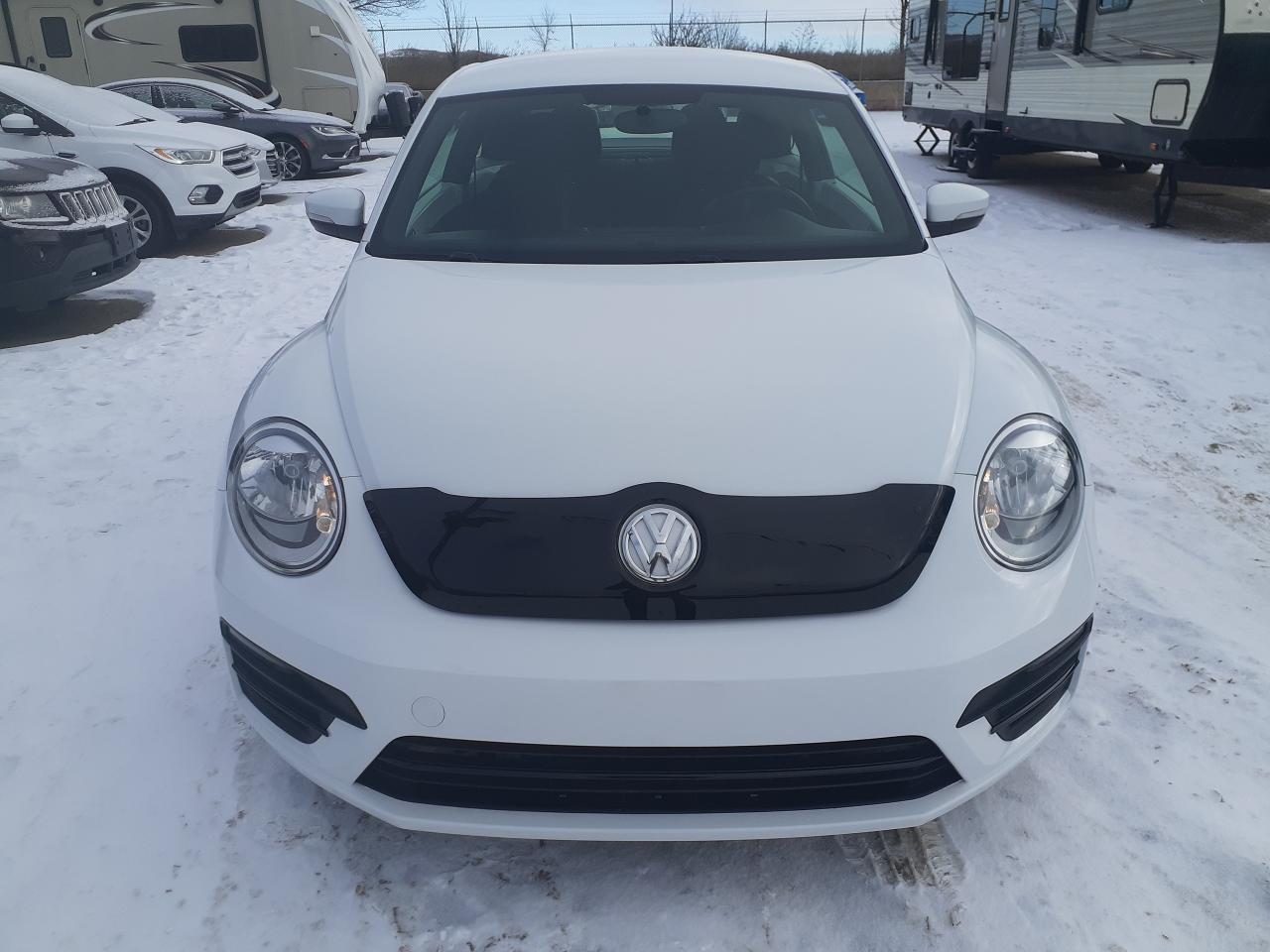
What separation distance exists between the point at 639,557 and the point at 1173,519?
259 cm

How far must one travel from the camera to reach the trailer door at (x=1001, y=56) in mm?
11055

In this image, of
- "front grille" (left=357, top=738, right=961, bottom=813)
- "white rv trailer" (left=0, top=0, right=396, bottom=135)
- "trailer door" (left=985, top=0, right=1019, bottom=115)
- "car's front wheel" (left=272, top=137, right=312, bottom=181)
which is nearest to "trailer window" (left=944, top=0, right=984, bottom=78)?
"trailer door" (left=985, top=0, right=1019, bottom=115)

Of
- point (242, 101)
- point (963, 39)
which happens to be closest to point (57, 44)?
point (242, 101)

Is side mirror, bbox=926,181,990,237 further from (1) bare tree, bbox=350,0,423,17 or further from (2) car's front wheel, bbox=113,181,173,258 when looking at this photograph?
(1) bare tree, bbox=350,0,423,17

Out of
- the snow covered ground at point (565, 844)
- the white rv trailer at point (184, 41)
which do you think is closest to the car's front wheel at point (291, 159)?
the white rv trailer at point (184, 41)

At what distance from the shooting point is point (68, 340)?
234 inches

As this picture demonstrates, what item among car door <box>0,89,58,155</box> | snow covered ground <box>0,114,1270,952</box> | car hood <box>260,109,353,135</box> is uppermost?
car door <box>0,89,58,155</box>

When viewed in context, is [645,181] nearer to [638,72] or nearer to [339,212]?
[638,72]

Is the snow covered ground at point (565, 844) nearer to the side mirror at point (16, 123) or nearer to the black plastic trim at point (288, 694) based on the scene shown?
the black plastic trim at point (288, 694)

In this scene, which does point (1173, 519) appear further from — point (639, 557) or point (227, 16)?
point (227, 16)

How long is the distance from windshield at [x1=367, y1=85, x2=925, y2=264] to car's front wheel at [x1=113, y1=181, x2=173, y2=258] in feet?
21.1

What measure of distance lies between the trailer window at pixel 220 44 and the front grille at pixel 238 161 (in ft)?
20.9

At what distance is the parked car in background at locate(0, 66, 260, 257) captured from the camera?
8164 mm

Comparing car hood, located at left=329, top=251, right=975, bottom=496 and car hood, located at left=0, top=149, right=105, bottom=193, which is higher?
car hood, located at left=329, top=251, right=975, bottom=496
